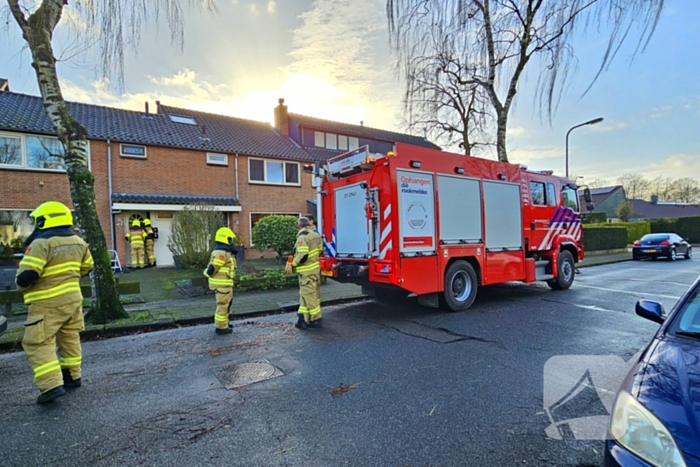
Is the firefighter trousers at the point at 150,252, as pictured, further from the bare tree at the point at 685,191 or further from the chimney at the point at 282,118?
the bare tree at the point at 685,191

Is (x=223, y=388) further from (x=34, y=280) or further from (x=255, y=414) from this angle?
(x=34, y=280)

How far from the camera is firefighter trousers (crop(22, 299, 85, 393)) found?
3.46 meters

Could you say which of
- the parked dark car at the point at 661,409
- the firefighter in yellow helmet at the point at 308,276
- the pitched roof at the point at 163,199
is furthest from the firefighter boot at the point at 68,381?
the pitched roof at the point at 163,199

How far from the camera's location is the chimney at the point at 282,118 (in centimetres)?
2211

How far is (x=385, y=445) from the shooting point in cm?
271

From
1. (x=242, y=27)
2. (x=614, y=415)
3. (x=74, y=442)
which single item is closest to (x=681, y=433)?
(x=614, y=415)

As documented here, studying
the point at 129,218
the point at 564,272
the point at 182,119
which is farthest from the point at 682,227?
the point at 129,218

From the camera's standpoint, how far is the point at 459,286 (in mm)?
7289

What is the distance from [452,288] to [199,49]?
6.30 m

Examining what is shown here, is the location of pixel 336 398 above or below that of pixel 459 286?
below

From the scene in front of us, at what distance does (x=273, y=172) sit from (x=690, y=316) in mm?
17462

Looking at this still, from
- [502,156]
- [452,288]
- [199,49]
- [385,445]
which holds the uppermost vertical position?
[199,49]

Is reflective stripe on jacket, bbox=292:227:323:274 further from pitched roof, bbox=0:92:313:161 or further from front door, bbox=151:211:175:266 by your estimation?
pitched roof, bbox=0:92:313:161

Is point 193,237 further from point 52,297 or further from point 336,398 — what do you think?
point 336,398
